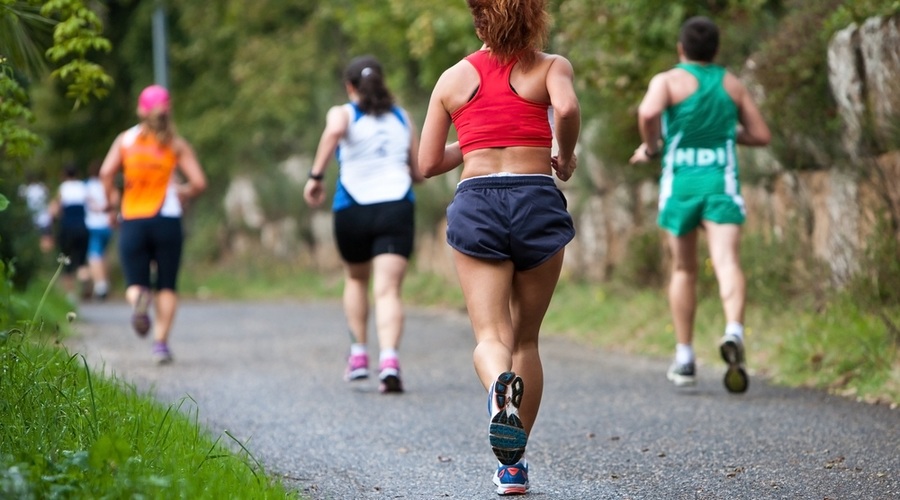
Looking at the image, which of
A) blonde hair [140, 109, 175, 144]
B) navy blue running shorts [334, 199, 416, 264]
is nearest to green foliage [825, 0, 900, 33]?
navy blue running shorts [334, 199, 416, 264]

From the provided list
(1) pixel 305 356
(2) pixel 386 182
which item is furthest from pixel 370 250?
(1) pixel 305 356

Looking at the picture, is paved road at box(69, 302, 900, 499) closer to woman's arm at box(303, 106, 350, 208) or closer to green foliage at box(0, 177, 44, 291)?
woman's arm at box(303, 106, 350, 208)

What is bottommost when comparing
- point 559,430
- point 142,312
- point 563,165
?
point 559,430

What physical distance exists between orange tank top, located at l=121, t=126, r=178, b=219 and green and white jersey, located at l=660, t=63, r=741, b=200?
160 inches

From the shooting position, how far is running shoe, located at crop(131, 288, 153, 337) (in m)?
10.5

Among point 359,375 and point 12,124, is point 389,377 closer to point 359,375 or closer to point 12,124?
point 359,375

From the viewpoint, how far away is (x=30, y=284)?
15031mm

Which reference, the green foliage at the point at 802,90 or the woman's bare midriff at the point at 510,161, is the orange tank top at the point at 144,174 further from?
the woman's bare midriff at the point at 510,161

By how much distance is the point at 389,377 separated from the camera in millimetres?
8398

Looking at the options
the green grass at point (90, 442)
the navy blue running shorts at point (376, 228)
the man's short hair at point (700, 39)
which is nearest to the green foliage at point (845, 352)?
the man's short hair at point (700, 39)

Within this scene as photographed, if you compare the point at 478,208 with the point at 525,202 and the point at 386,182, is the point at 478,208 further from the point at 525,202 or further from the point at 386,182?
the point at 386,182

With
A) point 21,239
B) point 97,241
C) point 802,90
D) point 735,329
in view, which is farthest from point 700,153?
point 97,241

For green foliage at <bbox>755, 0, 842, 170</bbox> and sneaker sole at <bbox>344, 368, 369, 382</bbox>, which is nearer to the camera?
sneaker sole at <bbox>344, 368, 369, 382</bbox>

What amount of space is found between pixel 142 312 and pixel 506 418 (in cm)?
647
